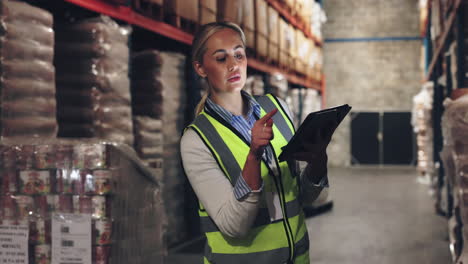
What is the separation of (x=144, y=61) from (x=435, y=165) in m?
4.42

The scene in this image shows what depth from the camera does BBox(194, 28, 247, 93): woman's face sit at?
1.71 metres

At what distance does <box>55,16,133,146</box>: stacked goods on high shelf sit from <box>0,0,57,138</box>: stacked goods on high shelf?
0.52m

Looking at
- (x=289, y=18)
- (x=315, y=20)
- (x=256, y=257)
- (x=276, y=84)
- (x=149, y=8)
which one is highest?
(x=315, y=20)

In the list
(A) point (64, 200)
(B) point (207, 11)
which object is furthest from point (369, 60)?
(A) point (64, 200)

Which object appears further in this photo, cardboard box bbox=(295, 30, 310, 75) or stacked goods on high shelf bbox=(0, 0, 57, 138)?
cardboard box bbox=(295, 30, 310, 75)

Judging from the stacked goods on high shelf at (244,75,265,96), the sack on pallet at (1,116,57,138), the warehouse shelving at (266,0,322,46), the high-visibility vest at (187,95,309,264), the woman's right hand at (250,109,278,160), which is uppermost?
the warehouse shelving at (266,0,322,46)

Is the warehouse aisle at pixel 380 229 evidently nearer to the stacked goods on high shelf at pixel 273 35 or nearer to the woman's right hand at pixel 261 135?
the stacked goods on high shelf at pixel 273 35

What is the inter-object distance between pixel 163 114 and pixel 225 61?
3.33m

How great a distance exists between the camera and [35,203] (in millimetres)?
2516

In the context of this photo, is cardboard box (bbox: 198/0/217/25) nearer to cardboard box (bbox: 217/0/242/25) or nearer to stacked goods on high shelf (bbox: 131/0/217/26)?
stacked goods on high shelf (bbox: 131/0/217/26)

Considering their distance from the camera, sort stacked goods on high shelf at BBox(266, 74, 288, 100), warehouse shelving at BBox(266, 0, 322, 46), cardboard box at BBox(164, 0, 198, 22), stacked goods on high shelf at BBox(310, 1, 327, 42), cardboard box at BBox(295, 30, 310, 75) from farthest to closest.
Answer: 1. stacked goods on high shelf at BBox(310, 1, 327, 42)
2. cardboard box at BBox(295, 30, 310, 75)
3. warehouse shelving at BBox(266, 0, 322, 46)
4. stacked goods on high shelf at BBox(266, 74, 288, 100)
5. cardboard box at BBox(164, 0, 198, 22)

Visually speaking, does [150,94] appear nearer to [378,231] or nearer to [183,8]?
[183,8]

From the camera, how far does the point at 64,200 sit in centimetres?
249

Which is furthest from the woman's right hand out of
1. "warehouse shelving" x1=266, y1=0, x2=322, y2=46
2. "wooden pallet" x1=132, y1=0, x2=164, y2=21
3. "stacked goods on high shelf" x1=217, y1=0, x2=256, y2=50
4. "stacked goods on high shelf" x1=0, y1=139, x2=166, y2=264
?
"warehouse shelving" x1=266, y1=0, x2=322, y2=46
